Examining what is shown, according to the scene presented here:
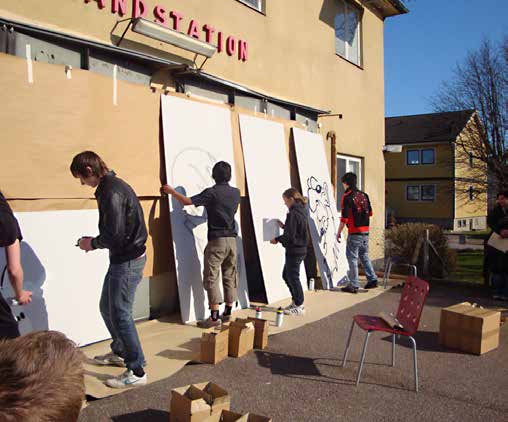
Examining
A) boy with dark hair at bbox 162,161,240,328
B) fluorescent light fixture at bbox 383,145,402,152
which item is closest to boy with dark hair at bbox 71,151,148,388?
boy with dark hair at bbox 162,161,240,328

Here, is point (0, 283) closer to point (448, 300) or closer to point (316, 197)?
point (316, 197)

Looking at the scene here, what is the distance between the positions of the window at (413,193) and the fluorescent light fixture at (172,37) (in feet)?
95.3

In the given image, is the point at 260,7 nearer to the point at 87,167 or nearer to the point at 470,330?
the point at 87,167

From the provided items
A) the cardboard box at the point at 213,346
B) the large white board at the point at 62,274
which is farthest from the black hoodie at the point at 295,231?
the large white board at the point at 62,274

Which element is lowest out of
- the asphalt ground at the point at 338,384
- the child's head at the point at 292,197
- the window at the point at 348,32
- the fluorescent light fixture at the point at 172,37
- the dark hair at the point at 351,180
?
the asphalt ground at the point at 338,384

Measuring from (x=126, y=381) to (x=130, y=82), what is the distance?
335 centimetres

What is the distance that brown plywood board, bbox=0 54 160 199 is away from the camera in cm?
423

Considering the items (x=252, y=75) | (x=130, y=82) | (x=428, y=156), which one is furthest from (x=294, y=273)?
(x=428, y=156)

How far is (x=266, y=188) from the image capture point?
718 centimetres

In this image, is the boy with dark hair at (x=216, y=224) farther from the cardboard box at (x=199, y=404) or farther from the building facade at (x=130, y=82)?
the cardboard box at (x=199, y=404)

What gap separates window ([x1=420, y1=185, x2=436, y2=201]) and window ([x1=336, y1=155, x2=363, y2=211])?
22969 millimetres

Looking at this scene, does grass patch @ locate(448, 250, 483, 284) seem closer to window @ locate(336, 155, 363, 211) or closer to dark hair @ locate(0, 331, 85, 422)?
window @ locate(336, 155, 363, 211)

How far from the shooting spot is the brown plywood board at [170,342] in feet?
13.4

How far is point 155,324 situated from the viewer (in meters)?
5.55
